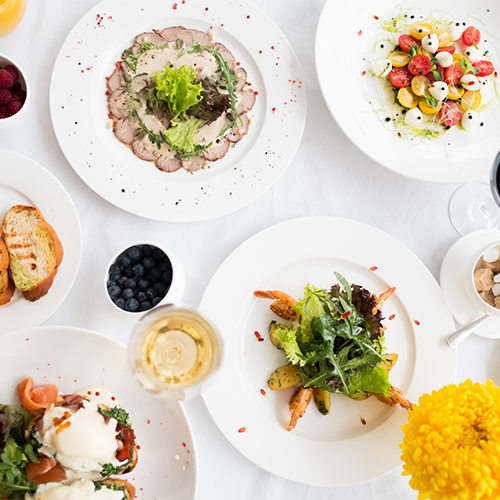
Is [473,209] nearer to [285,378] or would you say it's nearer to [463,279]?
[463,279]

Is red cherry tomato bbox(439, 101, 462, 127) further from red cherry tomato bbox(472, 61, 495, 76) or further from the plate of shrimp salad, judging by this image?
the plate of shrimp salad

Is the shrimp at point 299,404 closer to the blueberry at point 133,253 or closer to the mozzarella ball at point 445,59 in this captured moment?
the blueberry at point 133,253

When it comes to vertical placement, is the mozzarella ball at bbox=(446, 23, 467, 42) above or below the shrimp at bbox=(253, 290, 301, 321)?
above

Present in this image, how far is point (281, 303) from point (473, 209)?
2.48 ft

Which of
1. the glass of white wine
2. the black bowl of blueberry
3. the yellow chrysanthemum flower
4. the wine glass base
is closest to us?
the yellow chrysanthemum flower

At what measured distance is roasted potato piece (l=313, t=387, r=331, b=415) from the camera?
4.11 feet

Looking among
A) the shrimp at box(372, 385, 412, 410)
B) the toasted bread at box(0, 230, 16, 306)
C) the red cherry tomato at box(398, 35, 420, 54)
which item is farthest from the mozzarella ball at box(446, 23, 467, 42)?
the toasted bread at box(0, 230, 16, 306)

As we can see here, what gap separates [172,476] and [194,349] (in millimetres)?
384

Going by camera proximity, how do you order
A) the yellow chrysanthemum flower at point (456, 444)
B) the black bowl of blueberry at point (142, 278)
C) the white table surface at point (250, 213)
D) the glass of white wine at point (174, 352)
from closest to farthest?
1. the yellow chrysanthemum flower at point (456, 444)
2. the glass of white wine at point (174, 352)
3. the black bowl of blueberry at point (142, 278)
4. the white table surface at point (250, 213)

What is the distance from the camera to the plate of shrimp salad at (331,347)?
3.82 ft

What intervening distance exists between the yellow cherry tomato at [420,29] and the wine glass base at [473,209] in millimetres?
515

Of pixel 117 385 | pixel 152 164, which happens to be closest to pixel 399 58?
pixel 152 164

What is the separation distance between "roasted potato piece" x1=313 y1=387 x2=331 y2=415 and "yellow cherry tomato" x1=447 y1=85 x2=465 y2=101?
40.1 inches

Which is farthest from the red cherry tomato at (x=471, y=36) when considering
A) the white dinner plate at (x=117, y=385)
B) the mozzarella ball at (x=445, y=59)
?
the white dinner plate at (x=117, y=385)
